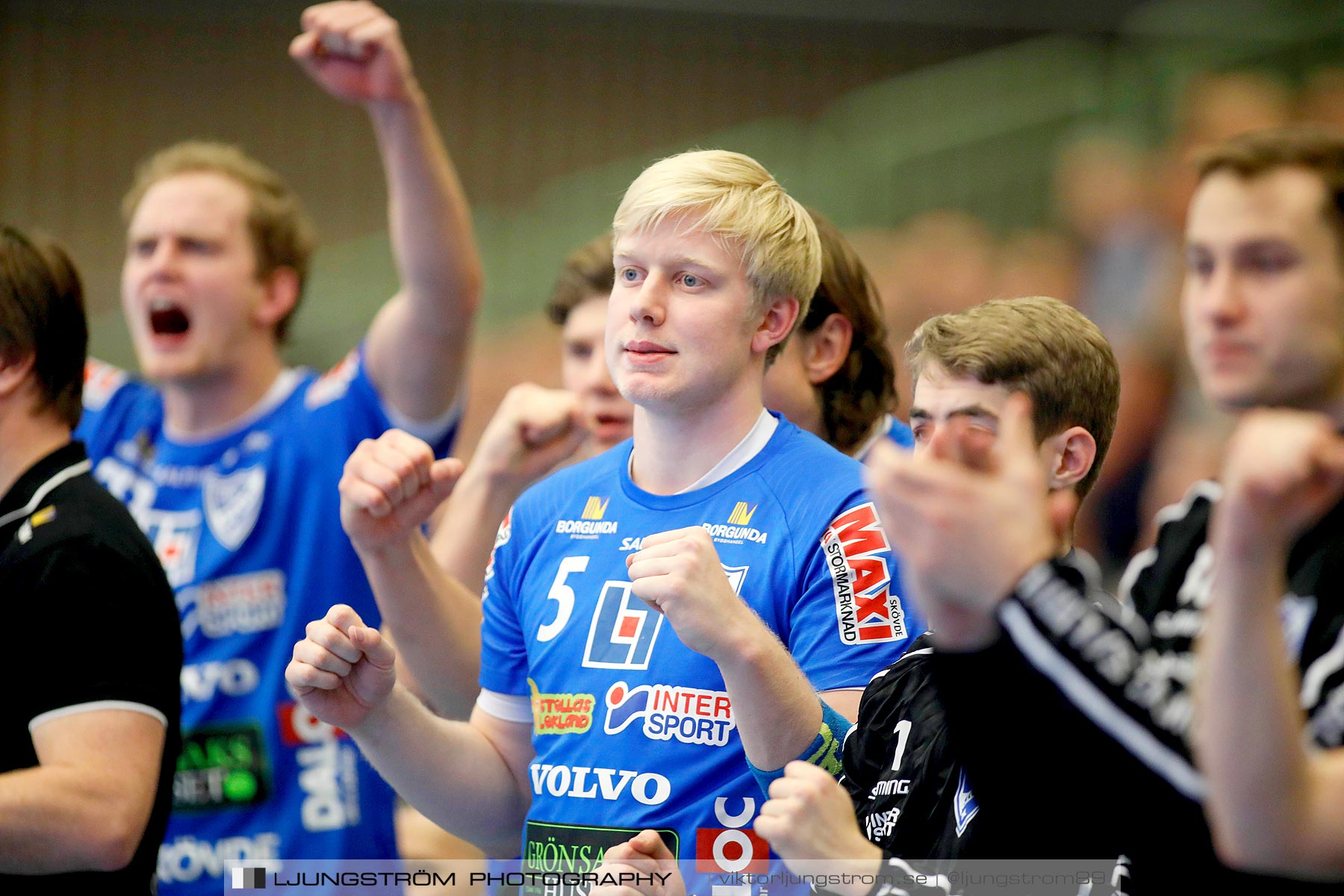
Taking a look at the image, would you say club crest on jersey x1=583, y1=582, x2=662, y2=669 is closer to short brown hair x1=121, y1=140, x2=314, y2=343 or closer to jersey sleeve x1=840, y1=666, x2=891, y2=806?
jersey sleeve x1=840, y1=666, x2=891, y2=806

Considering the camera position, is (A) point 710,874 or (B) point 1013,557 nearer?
(B) point 1013,557

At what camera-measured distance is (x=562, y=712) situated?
2500mm

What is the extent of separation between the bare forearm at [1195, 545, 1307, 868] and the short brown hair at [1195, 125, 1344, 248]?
2.10 feet

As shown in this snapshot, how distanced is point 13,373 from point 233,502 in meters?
1.35

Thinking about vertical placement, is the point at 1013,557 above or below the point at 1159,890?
above

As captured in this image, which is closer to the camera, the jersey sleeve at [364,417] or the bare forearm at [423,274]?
the bare forearm at [423,274]

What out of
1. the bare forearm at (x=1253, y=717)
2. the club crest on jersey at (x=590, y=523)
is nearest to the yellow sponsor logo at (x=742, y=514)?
the club crest on jersey at (x=590, y=523)

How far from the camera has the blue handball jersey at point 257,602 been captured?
3936 mm

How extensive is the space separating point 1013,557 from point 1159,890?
0.56 metres

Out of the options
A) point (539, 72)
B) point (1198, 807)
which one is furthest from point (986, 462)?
point (539, 72)

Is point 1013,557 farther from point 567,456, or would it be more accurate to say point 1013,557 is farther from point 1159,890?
point 567,456

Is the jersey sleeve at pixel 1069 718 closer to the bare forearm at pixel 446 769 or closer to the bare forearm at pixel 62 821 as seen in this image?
the bare forearm at pixel 446 769

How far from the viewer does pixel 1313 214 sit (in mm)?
1886

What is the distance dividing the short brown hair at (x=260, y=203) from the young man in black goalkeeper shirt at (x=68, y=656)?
1.66 m
